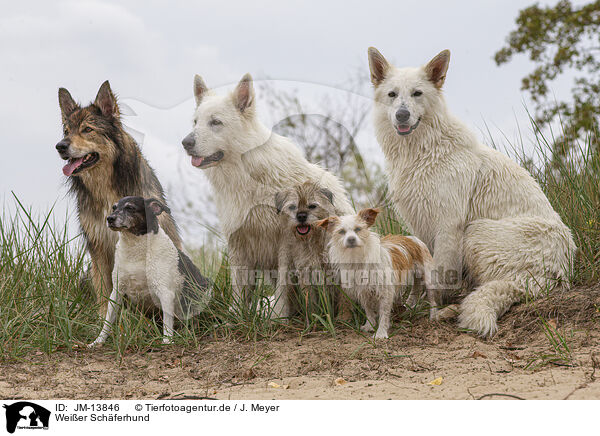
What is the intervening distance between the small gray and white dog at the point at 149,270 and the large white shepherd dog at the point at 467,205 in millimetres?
2426

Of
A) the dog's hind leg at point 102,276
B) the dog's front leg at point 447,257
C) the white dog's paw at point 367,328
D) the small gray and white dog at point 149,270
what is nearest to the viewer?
the small gray and white dog at point 149,270

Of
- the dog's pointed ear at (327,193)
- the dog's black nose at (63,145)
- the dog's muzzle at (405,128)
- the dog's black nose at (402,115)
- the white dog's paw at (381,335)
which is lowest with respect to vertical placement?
the white dog's paw at (381,335)

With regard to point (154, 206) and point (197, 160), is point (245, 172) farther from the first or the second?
point (154, 206)

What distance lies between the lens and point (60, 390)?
5113mm

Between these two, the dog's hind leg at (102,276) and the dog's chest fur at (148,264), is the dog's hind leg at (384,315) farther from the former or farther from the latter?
the dog's hind leg at (102,276)

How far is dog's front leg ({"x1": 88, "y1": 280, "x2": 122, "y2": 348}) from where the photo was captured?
19.5 ft

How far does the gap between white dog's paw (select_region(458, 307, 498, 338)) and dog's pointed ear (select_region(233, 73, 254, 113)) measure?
9.60ft

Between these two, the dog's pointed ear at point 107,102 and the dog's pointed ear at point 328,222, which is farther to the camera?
the dog's pointed ear at point 107,102

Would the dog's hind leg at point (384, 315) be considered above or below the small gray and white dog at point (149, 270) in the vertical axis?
below

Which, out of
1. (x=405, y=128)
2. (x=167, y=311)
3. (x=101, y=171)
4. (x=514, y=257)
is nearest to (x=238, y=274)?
(x=167, y=311)

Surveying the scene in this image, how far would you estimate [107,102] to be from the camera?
6.07 meters

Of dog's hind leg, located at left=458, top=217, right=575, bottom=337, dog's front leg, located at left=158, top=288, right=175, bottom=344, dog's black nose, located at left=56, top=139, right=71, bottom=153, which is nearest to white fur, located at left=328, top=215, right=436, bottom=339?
dog's hind leg, located at left=458, top=217, right=575, bottom=337

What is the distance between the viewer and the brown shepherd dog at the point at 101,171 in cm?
600

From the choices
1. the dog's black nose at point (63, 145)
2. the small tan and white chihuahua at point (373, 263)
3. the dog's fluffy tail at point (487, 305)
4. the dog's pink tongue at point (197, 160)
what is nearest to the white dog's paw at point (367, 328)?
the small tan and white chihuahua at point (373, 263)
